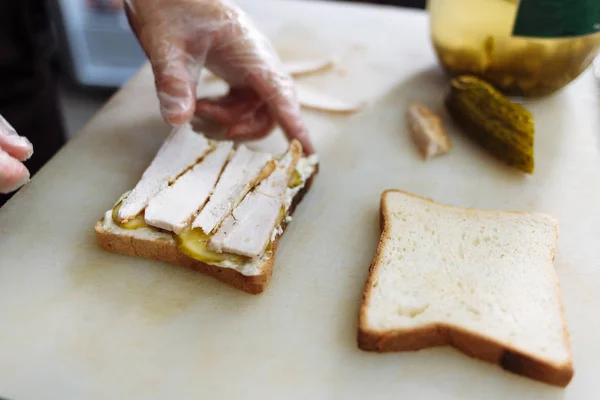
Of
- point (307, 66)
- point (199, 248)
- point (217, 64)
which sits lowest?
point (307, 66)

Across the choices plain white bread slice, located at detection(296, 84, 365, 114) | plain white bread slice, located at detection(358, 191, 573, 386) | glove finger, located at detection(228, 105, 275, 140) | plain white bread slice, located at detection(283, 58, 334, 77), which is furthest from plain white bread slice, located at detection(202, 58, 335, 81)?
plain white bread slice, located at detection(358, 191, 573, 386)

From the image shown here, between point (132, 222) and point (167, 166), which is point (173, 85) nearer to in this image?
point (167, 166)

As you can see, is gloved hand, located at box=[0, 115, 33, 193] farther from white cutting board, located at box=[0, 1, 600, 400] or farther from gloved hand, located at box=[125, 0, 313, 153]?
gloved hand, located at box=[125, 0, 313, 153]

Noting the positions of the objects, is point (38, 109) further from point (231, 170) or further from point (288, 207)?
point (288, 207)

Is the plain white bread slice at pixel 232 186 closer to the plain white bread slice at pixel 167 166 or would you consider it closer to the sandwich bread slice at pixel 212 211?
the sandwich bread slice at pixel 212 211

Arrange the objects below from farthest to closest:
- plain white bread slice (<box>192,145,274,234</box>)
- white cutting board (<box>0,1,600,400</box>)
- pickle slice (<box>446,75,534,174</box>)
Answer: pickle slice (<box>446,75,534,174</box>)
plain white bread slice (<box>192,145,274,234</box>)
white cutting board (<box>0,1,600,400</box>)

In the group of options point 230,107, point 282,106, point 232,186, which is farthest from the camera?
point 230,107

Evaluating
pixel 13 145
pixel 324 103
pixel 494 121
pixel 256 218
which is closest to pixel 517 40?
pixel 494 121
